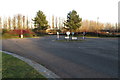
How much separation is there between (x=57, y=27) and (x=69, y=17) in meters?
22.2

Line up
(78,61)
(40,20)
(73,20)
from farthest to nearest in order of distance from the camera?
(40,20), (73,20), (78,61)

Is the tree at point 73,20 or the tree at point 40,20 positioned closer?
the tree at point 73,20

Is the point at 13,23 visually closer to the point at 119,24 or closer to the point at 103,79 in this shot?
the point at 119,24

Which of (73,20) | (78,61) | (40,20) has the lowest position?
(78,61)

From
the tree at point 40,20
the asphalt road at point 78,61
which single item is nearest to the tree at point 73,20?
the tree at point 40,20

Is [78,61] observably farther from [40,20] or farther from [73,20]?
→ [40,20]

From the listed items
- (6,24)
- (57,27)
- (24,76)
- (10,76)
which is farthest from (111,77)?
(57,27)

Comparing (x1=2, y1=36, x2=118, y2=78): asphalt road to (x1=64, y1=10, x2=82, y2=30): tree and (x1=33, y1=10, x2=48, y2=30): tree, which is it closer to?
(x1=64, y1=10, x2=82, y2=30): tree

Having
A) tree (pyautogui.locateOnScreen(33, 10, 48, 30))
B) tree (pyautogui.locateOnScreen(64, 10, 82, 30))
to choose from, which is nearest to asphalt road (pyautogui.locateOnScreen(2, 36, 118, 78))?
tree (pyautogui.locateOnScreen(64, 10, 82, 30))

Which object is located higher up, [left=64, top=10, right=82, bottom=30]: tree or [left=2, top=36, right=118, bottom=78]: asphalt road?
[left=64, top=10, right=82, bottom=30]: tree

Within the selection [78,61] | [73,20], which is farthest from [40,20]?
[78,61]

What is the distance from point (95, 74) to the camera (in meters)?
4.23

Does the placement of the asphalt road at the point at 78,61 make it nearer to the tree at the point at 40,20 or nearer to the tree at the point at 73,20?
the tree at the point at 73,20

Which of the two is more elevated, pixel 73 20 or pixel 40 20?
pixel 40 20
